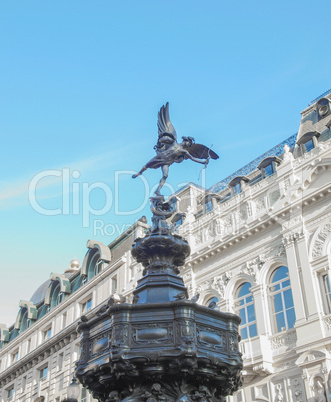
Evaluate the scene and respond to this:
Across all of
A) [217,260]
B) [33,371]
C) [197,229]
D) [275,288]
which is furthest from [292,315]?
[33,371]

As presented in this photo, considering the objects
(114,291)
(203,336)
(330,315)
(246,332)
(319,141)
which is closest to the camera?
(203,336)

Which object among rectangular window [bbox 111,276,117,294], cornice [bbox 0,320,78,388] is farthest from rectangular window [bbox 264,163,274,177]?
cornice [bbox 0,320,78,388]

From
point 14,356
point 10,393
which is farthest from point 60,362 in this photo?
point 14,356

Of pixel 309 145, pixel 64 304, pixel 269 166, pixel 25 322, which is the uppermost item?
pixel 269 166

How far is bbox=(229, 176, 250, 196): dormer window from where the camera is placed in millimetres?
33656

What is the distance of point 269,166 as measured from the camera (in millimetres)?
31906

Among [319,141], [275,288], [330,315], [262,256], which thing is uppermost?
[319,141]

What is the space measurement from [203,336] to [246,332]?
2031cm

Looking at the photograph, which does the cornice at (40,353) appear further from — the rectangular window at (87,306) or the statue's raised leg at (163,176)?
the statue's raised leg at (163,176)

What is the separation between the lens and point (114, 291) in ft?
126

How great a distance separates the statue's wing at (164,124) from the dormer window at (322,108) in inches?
890

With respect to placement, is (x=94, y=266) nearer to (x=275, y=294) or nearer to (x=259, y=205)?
(x=259, y=205)

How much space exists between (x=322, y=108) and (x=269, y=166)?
14.9 ft

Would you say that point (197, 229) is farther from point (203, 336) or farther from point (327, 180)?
point (203, 336)
